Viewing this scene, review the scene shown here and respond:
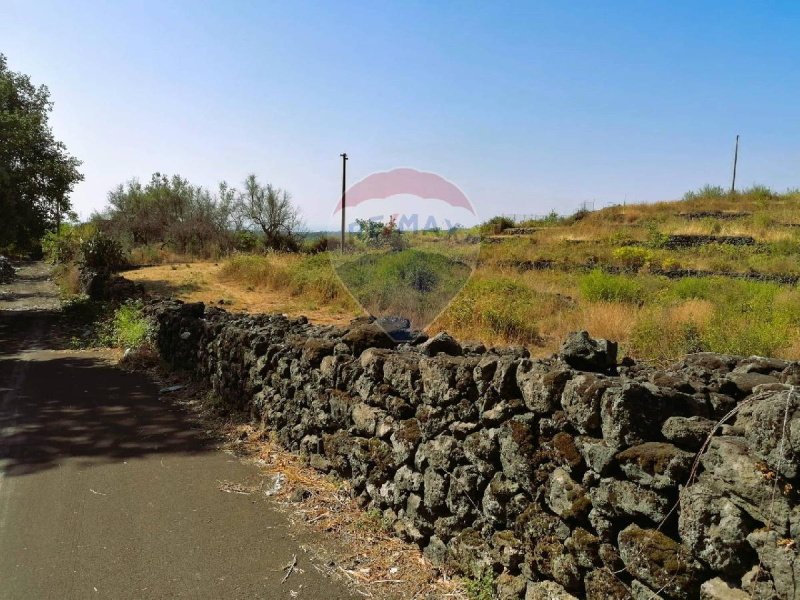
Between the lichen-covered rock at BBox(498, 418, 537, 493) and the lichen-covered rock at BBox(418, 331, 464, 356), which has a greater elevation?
the lichen-covered rock at BBox(418, 331, 464, 356)

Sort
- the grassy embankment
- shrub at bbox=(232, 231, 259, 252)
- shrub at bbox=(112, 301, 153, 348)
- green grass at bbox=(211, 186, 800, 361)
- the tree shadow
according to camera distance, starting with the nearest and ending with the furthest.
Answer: the tree shadow → green grass at bbox=(211, 186, 800, 361) → the grassy embankment → shrub at bbox=(112, 301, 153, 348) → shrub at bbox=(232, 231, 259, 252)

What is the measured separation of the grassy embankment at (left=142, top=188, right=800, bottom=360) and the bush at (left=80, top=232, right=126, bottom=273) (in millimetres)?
5333

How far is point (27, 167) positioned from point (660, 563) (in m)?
18.8

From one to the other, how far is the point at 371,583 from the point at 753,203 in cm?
4269

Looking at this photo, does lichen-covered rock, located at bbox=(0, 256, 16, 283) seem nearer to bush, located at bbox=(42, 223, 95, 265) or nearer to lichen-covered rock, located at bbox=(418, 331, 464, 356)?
bush, located at bbox=(42, 223, 95, 265)

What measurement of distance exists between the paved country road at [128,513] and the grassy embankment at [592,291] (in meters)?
2.64

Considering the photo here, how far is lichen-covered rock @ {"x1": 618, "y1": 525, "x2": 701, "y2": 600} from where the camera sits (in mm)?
2357

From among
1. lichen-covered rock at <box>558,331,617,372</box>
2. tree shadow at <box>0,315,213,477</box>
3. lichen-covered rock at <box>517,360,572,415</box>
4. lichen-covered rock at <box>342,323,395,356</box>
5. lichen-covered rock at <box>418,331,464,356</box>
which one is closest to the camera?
lichen-covered rock at <box>517,360,572,415</box>

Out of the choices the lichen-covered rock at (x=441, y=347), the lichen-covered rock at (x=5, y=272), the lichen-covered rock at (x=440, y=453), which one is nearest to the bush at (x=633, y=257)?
the lichen-covered rock at (x=441, y=347)

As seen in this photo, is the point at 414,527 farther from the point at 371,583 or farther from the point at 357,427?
the point at 357,427

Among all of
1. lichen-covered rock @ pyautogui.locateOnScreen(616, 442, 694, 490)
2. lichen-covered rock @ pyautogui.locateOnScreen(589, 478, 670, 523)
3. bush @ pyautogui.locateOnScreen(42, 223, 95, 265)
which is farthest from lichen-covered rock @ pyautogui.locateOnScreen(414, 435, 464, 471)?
bush @ pyautogui.locateOnScreen(42, 223, 95, 265)

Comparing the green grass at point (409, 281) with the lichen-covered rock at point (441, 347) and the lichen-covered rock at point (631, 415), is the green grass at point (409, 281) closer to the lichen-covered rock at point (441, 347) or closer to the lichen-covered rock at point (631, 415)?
the lichen-covered rock at point (441, 347)

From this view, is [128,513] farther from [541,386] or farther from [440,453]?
[541,386]

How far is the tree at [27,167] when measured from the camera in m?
15.1
